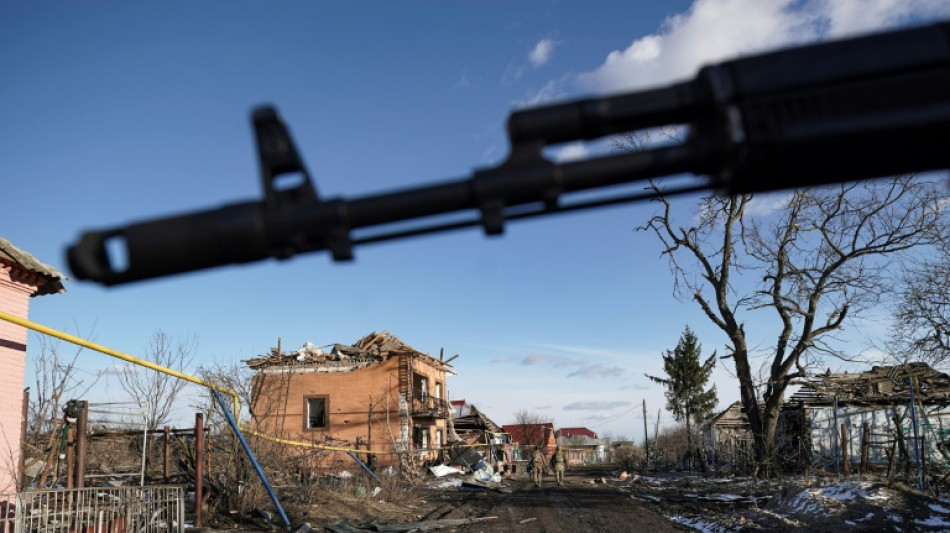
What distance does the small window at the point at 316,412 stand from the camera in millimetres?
37750

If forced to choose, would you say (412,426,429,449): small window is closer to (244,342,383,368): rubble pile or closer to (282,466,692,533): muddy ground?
(244,342,383,368): rubble pile

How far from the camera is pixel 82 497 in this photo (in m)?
9.20

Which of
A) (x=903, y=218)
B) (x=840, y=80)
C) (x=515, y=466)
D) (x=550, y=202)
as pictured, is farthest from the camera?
(x=515, y=466)

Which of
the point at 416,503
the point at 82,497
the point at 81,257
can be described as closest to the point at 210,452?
the point at 82,497

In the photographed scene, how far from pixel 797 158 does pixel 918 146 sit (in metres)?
0.40

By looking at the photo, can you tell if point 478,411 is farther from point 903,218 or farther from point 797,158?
point 797,158

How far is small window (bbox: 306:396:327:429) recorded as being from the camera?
37.8 meters

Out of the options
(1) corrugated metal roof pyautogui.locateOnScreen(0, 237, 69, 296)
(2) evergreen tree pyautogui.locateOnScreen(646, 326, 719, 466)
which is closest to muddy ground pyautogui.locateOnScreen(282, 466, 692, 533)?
(1) corrugated metal roof pyautogui.locateOnScreen(0, 237, 69, 296)

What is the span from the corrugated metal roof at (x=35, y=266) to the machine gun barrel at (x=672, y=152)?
1336 centimetres

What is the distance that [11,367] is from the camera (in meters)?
13.8

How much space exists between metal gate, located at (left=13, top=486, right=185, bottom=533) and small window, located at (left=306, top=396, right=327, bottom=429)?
26932 mm

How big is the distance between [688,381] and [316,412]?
97.7ft

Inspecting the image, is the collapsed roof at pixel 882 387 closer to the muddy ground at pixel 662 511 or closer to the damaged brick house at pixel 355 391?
the muddy ground at pixel 662 511

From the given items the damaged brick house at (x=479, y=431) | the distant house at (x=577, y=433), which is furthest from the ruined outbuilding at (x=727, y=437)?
the distant house at (x=577, y=433)
